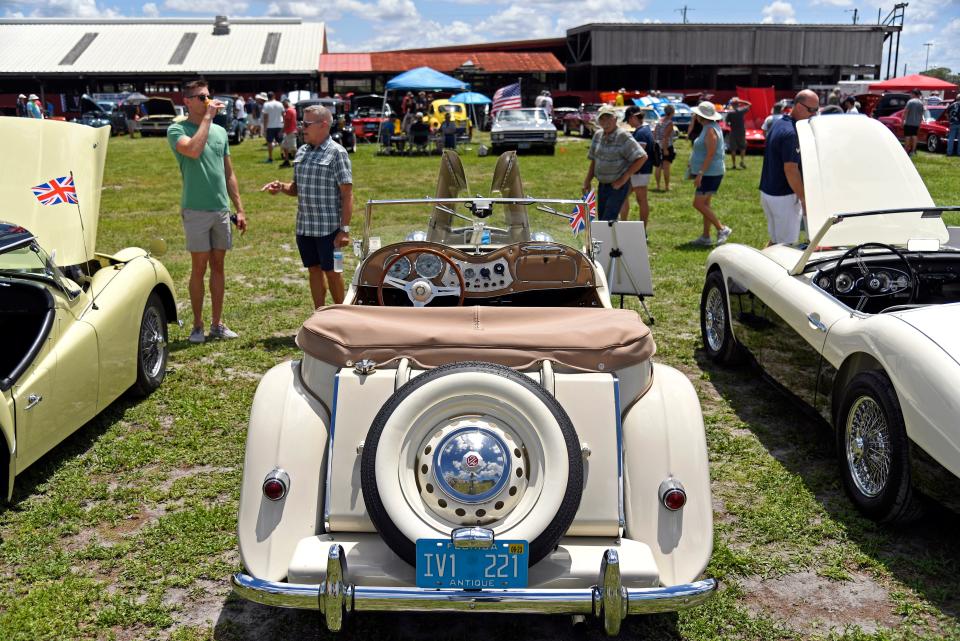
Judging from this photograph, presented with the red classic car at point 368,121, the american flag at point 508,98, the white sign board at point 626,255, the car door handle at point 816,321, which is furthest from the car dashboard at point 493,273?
the red classic car at point 368,121

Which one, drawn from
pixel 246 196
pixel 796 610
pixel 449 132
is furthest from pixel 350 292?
pixel 449 132

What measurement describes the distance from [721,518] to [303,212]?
393 cm

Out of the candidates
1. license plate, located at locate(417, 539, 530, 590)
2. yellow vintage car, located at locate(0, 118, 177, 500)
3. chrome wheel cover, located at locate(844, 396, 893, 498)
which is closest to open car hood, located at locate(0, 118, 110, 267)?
yellow vintage car, located at locate(0, 118, 177, 500)

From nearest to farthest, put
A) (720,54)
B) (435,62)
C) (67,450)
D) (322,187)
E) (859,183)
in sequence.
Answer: (67,450) → (859,183) → (322,187) → (435,62) → (720,54)

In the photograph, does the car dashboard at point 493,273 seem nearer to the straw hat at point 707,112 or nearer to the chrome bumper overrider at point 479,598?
the chrome bumper overrider at point 479,598

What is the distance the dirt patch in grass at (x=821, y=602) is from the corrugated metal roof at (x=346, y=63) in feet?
139

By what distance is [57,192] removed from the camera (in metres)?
5.20

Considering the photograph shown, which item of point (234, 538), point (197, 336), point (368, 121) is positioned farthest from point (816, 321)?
point (368, 121)

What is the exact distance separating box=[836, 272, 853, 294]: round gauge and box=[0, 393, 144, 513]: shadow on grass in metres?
4.57

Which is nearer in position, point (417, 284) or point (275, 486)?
point (275, 486)

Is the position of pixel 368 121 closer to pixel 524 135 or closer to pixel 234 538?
pixel 524 135

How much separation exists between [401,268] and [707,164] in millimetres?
6769

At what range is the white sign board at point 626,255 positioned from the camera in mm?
6895

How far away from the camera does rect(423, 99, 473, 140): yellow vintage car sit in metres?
25.5
